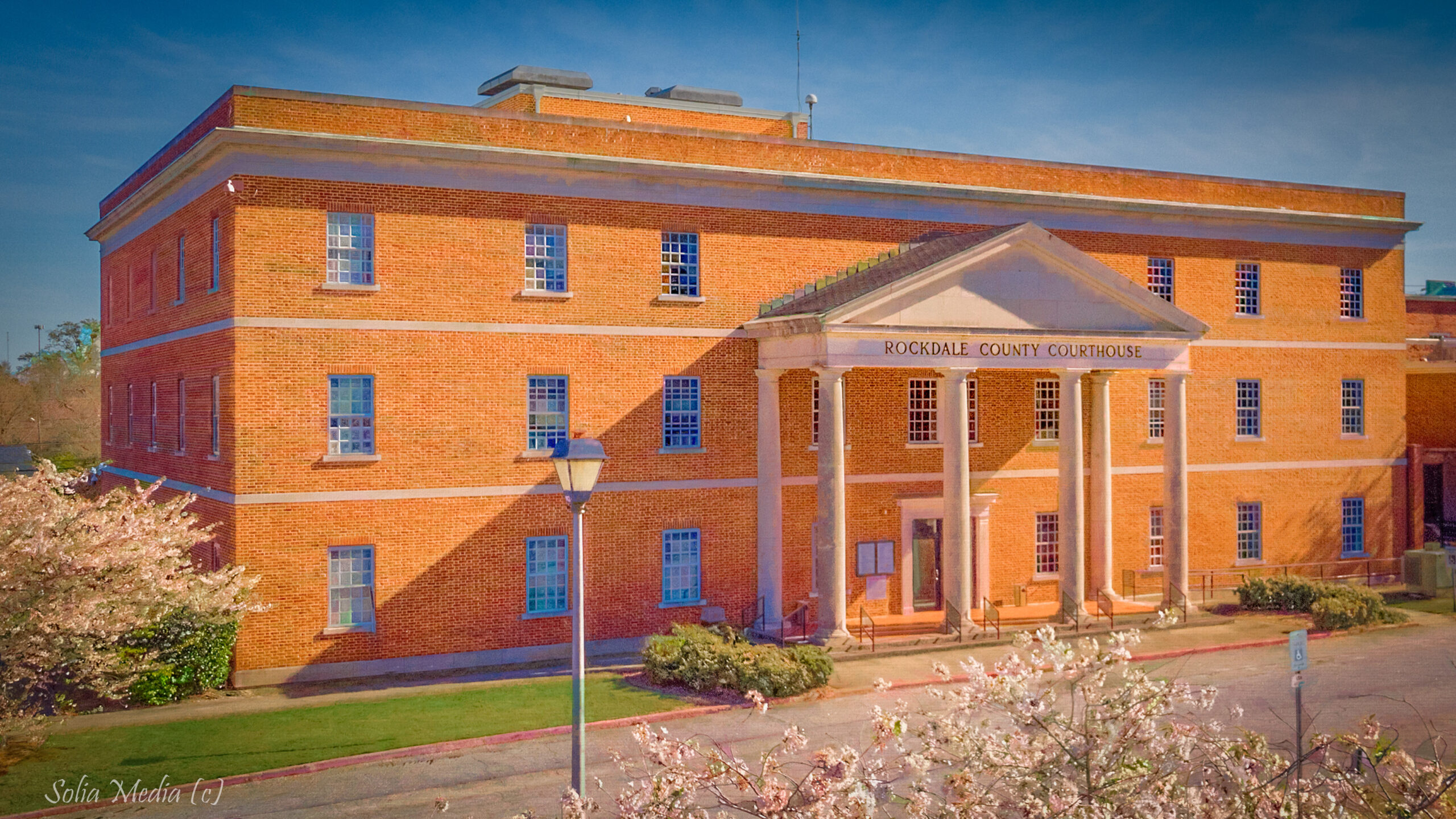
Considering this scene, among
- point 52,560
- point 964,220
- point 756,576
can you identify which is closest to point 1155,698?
point 52,560

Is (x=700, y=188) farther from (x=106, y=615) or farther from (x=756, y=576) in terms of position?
(x=106, y=615)

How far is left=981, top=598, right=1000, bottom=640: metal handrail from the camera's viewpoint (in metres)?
28.9

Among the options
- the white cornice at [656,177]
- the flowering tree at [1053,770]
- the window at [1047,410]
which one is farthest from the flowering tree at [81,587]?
the window at [1047,410]

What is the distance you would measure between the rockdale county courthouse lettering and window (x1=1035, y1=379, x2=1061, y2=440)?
125mm

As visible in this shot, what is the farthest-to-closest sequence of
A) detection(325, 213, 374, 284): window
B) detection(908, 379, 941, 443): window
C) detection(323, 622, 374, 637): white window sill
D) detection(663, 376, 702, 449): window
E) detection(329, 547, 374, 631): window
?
detection(908, 379, 941, 443): window → detection(663, 376, 702, 449): window → detection(325, 213, 374, 284): window → detection(329, 547, 374, 631): window → detection(323, 622, 374, 637): white window sill

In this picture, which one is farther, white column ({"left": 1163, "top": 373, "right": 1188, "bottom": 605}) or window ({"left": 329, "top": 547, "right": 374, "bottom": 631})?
white column ({"left": 1163, "top": 373, "right": 1188, "bottom": 605})

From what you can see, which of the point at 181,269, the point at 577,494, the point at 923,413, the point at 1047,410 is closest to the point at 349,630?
the point at 181,269

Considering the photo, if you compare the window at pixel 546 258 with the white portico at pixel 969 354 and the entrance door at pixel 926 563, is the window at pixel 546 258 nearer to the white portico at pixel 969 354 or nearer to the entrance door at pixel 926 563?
the white portico at pixel 969 354

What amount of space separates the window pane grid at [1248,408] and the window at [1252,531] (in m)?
2.25

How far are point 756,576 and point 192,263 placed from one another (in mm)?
15696

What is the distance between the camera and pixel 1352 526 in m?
38.2

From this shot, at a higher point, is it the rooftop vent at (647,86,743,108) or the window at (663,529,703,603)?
the rooftop vent at (647,86,743,108)

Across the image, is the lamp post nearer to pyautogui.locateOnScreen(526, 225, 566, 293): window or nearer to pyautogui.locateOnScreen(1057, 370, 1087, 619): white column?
pyautogui.locateOnScreen(526, 225, 566, 293): window

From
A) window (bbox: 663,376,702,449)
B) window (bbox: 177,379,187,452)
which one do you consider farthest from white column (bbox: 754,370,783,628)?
window (bbox: 177,379,187,452)
